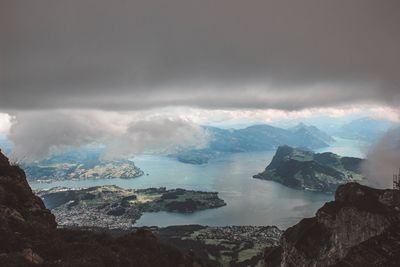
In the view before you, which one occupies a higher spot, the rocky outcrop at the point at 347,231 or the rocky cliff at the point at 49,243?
the rocky cliff at the point at 49,243

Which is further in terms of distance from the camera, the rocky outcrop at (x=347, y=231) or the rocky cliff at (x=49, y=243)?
the rocky outcrop at (x=347, y=231)

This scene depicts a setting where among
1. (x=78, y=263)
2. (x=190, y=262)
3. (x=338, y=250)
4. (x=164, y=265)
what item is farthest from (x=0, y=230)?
(x=338, y=250)

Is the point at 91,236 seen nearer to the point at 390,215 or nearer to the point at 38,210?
the point at 38,210

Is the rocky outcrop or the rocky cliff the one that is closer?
the rocky cliff

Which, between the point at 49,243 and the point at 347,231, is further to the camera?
the point at 347,231

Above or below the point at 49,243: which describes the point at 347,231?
below
